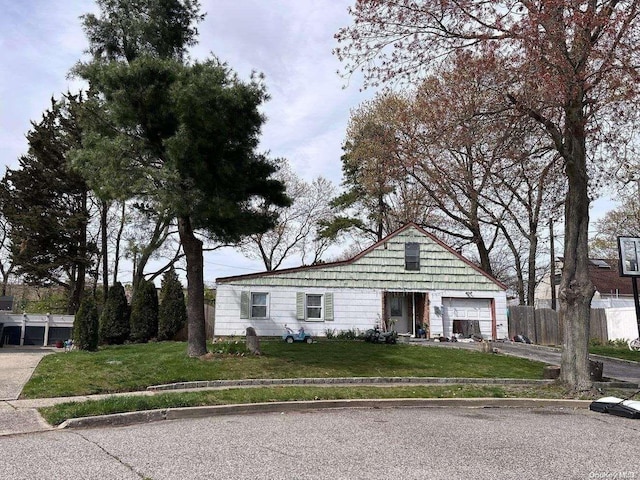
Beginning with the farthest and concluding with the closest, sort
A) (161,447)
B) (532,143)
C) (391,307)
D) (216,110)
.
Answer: (391,307) < (532,143) < (216,110) < (161,447)

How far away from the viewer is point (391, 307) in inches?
935

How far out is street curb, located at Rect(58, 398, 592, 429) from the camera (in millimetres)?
7733

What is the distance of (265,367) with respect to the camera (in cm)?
1289

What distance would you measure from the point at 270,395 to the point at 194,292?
5069 millimetres

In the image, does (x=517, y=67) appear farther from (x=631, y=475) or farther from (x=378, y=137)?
(x=378, y=137)

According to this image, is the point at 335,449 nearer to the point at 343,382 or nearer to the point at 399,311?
the point at 343,382

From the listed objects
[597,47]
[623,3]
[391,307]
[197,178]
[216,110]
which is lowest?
[391,307]

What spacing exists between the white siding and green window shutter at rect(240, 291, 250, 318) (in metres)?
0.13

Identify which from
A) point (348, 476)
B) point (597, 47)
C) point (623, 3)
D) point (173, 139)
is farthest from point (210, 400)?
point (623, 3)

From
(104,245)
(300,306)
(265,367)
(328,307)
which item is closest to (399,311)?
(328,307)

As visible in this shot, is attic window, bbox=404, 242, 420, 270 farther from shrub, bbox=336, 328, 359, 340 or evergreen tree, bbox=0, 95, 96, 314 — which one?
evergreen tree, bbox=0, 95, 96, 314

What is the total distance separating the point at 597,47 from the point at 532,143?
415 cm

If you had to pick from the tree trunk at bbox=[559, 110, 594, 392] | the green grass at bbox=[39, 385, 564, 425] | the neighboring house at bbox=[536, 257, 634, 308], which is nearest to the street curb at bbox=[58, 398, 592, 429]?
the green grass at bbox=[39, 385, 564, 425]

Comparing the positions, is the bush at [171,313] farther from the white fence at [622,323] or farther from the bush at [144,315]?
the white fence at [622,323]
